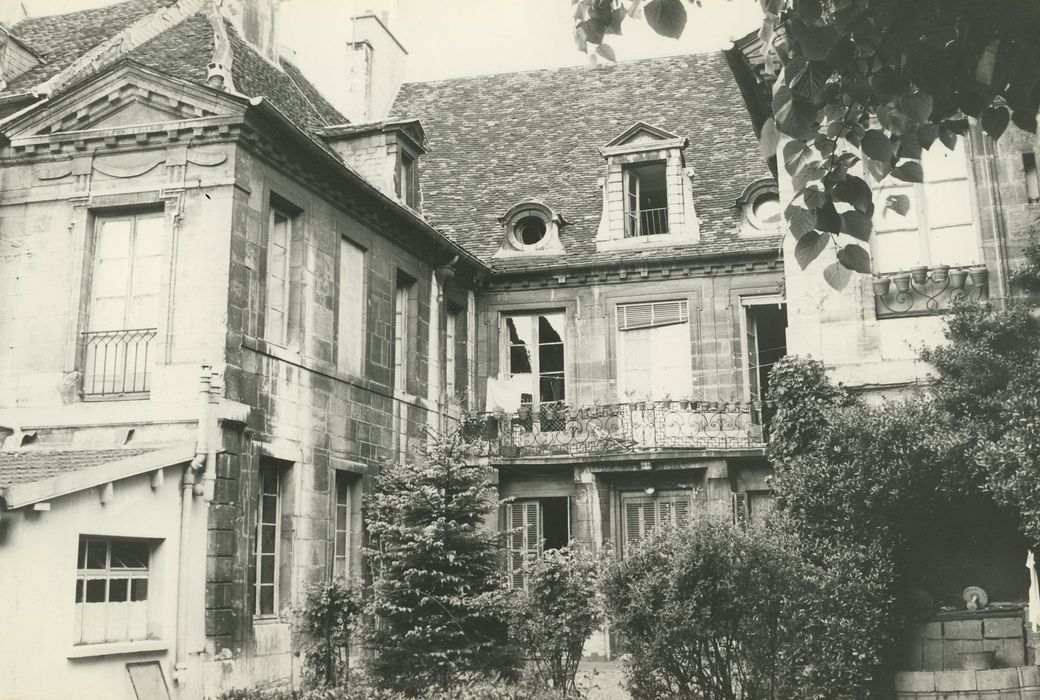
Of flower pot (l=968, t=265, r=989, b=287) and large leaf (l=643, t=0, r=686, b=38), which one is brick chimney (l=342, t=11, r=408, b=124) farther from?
large leaf (l=643, t=0, r=686, b=38)

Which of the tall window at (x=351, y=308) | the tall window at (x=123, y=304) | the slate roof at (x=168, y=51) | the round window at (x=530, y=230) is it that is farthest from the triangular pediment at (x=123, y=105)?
the round window at (x=530, y=230)

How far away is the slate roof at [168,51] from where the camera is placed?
14.3 metres

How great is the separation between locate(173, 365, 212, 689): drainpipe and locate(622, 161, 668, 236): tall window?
9.32 metres

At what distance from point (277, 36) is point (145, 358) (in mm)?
7332

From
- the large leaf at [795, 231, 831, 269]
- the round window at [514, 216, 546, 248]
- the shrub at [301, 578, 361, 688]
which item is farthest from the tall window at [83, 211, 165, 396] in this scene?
the large leaf at [795, 231, 831, 269]

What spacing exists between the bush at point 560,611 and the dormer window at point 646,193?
910 centimetres

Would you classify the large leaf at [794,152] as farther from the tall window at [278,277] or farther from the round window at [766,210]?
the round window at [766,210]

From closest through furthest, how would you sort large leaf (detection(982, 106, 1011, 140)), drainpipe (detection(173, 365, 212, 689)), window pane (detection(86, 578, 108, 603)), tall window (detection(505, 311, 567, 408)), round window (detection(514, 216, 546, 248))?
large leaf (detection(982, 106, 1011, 140)) < window pane (detection(86, 578, 108, 603)) < drainpipe (detection(173, 365, 212, 689)) < tall window (detection(505, 311, 567, 408)) < round window (detection(514, 216, 546, 248))

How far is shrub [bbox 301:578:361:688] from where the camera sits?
493 inches

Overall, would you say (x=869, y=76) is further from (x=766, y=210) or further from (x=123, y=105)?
(x=766, y=210)

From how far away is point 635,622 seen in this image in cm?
1005

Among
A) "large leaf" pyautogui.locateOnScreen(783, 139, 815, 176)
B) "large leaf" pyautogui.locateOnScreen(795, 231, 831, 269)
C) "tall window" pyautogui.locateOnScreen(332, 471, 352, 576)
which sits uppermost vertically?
"large leaf" pyautogui.locateOnScreen(783, 139, 815, 176)

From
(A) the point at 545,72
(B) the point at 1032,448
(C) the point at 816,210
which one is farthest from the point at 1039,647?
(A) the point at 545,72

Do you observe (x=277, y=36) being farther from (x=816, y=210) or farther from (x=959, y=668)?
(x=816, y=210)
